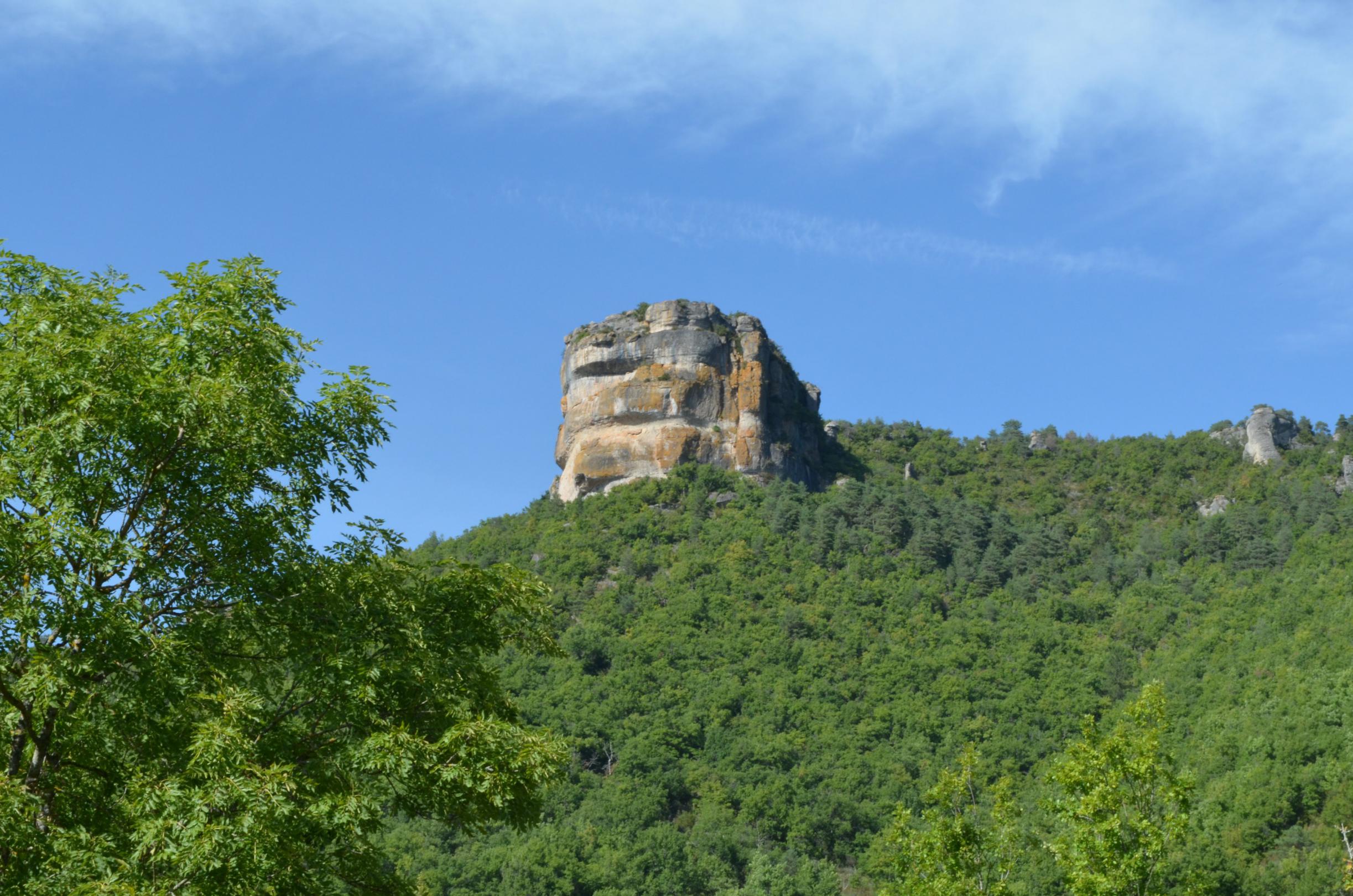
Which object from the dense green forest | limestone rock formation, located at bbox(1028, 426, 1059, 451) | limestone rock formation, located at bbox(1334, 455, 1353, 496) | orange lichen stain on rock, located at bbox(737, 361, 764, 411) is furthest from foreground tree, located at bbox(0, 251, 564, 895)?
limestone rock formation, located at bbox(1028, 426, 1059, 451)

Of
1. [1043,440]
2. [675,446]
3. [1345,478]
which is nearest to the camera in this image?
[1345,478]

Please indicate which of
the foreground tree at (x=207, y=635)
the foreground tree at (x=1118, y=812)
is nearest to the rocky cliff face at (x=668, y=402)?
the foreground tree at (x=1118, y=812)

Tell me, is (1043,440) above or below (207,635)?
above

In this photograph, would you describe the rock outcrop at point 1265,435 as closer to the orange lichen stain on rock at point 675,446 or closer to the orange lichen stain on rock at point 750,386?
the orange lichen stain on rock at point 750,386

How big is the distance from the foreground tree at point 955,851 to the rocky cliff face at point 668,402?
6771cm

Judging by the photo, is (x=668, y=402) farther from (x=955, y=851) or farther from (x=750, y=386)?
(x=955, y=851)

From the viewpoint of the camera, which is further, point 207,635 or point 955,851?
point 955,851

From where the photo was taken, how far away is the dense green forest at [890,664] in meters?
52.5

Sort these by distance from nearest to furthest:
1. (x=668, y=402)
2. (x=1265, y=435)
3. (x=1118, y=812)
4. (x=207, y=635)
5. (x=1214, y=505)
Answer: (x=207, y=635), (x=1118, y=812), (x=668, y=402), (x=1214, y=505), (x=1265, y=435)

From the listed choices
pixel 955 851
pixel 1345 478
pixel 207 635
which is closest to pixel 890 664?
pixel 1345 478

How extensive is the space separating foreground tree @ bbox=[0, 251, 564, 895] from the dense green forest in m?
18.4

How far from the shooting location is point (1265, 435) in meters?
104

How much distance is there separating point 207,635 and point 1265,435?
10485 cm

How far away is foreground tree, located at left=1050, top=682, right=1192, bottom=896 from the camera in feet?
69.3
